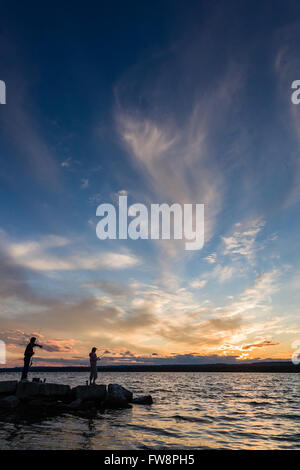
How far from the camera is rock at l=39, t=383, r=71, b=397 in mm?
20688

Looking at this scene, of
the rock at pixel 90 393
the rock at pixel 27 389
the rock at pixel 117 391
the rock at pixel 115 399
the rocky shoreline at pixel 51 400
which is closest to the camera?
the rocky shoreline at pixel 51 400

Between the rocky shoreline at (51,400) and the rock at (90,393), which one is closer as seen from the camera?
the rocky shoreline at (51,400)

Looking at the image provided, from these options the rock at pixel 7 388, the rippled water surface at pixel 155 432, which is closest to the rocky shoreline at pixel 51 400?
the rock at pixel 7 388

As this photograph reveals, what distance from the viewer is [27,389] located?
20.2 meters

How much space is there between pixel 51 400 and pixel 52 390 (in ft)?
2.54

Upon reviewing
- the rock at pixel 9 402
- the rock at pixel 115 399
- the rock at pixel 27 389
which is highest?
the rock at pixel 27 389

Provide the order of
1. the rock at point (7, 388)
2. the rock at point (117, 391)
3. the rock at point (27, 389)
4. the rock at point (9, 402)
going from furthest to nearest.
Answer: the rock at point (117, 391) → the rock at point (7, 388) → the rock at point (27, 389) → the rock at point (9, 402)

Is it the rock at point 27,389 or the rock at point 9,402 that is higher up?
the rock at point 27,389

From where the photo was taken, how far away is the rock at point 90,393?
70.3ft

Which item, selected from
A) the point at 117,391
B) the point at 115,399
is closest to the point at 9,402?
the point at 115,399

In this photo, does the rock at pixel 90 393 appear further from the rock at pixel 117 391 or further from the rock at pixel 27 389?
the rock at pixel 27 389

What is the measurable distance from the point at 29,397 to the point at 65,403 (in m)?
2.71
